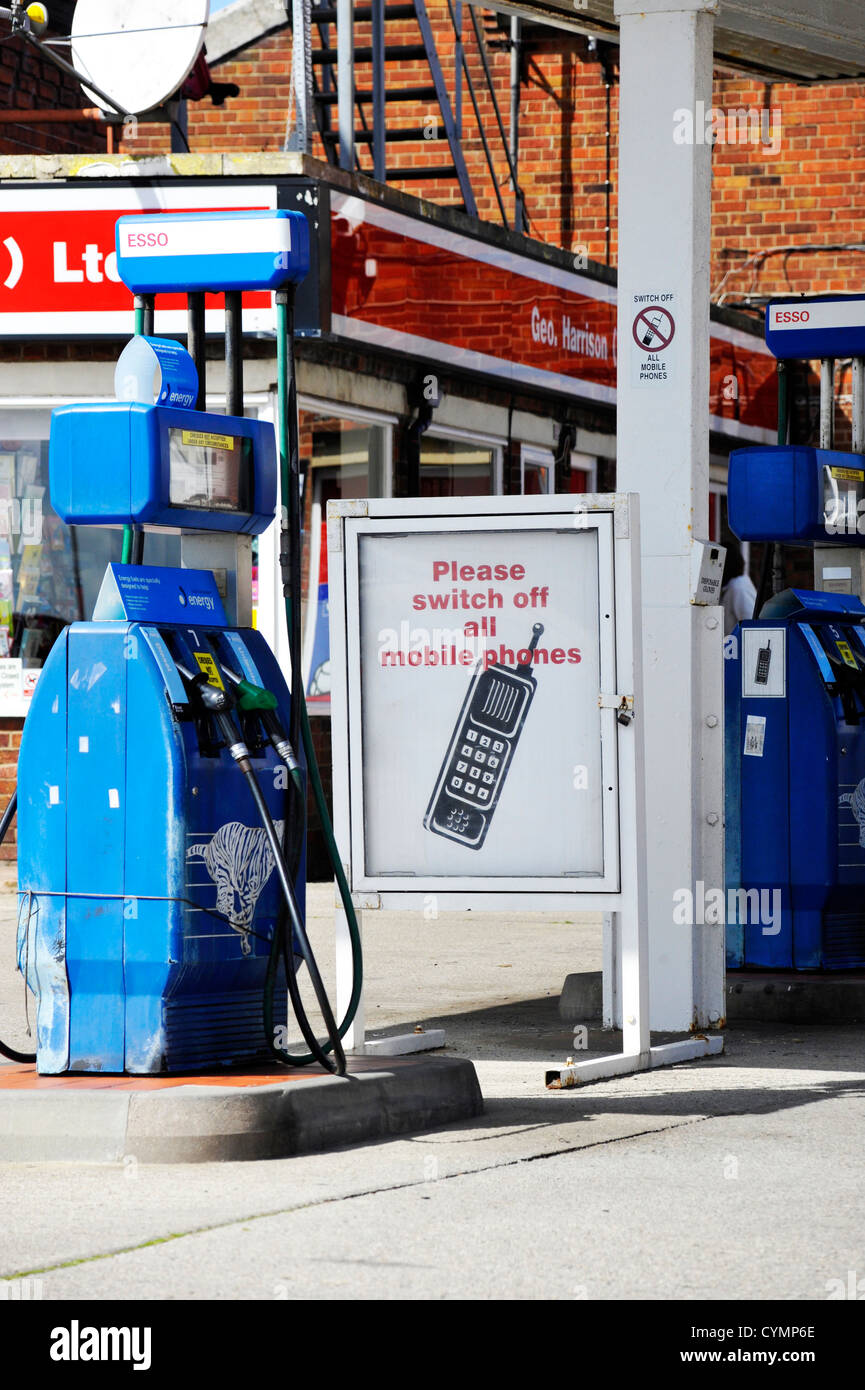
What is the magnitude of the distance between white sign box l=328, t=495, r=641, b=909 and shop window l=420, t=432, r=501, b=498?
720 cm

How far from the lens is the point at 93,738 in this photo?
5816mm

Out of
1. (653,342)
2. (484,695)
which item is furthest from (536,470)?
(484,695)

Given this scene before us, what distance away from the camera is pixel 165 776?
5.71m

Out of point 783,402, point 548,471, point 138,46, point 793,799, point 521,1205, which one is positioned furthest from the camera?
point 548,471

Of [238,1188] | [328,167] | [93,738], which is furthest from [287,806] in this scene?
[328,167]

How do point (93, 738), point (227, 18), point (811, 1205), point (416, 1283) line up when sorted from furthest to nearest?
point (227, 18) < point (93, 738) < point (811, 1205) < point (416, 1283)

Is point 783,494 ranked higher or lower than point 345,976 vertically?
higher

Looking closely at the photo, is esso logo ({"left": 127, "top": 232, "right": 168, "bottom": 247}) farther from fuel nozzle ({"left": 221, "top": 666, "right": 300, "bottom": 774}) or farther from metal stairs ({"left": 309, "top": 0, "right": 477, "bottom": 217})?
metal stairs ({"left": 309, "top": 0, "right": 477, "bottom": 217})

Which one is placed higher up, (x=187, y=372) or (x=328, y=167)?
(x=328, y=167)

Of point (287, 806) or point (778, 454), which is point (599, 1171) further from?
point (778, 454)

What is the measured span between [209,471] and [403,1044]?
2199 millimetres

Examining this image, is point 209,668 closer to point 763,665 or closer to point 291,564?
point 291,564

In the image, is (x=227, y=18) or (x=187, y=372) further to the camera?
(x=227, y=18)
